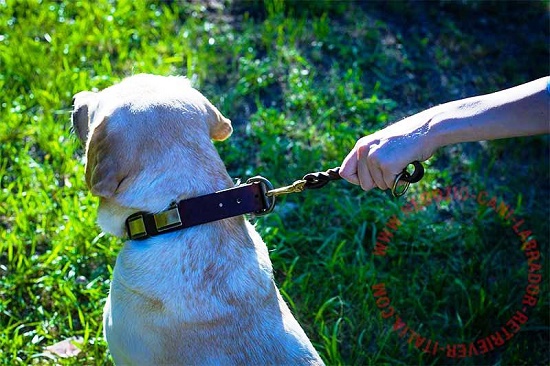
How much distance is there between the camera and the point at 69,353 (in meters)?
3.76

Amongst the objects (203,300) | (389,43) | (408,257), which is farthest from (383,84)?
(203,300)

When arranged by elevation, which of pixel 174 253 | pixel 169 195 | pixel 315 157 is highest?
pixel 315 157

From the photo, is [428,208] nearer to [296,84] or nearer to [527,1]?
[296,84]

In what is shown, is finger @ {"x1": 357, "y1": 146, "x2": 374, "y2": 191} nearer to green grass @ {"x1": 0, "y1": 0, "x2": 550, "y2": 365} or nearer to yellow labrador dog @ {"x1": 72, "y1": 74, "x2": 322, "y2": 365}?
yellow labrador dog @ {"x1": 72, "y1": 74, "x2": 322, "y2": 365}

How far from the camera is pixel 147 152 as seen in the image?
279cm

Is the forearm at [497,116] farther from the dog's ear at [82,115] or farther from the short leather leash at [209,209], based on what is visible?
the dog's ear at [82,115]

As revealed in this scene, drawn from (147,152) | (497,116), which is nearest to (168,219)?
(147,152)

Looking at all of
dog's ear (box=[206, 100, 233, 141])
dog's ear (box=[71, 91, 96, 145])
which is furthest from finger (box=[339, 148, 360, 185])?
dog's ear (box=[71, 91, 96, 145])

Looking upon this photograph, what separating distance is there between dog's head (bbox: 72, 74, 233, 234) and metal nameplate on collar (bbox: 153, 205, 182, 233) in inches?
1.4

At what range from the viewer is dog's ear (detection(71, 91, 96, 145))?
305 cm

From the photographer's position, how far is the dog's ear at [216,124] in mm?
3053

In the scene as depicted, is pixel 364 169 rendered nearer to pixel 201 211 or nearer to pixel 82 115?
pixel 201 211

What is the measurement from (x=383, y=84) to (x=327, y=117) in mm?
606

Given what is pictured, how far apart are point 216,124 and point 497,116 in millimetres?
1135
